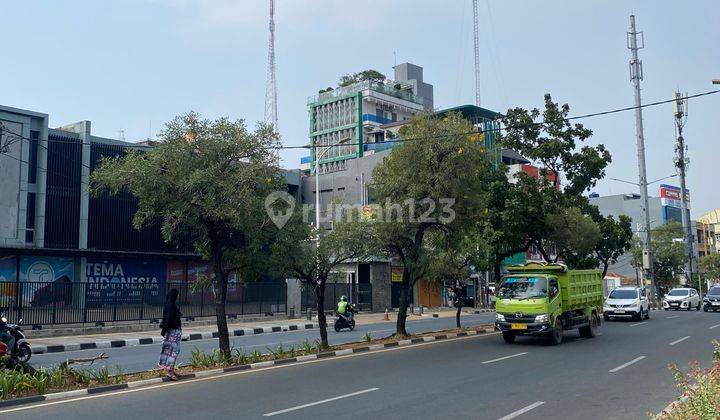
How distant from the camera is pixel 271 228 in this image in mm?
15477

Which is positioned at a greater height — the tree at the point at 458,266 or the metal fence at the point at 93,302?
the tree at the point at 458,266

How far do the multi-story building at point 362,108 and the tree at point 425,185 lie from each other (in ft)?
195

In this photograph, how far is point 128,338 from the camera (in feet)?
81.7

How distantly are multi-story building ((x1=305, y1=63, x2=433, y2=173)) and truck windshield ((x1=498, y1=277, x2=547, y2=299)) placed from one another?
60587 millimetres

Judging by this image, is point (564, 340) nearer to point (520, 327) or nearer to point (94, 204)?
point (520, 327)

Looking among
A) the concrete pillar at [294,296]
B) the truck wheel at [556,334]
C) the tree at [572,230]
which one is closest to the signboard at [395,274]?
the concrete pillar at [294,296]

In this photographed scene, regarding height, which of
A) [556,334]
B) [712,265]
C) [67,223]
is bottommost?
[556,334]

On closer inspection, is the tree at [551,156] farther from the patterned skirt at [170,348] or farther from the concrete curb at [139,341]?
the patterned skirt at [170,348]

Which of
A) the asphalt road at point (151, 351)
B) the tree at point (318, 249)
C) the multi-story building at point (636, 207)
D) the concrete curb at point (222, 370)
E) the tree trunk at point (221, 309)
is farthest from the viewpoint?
the multi-story building at point (636, 207)

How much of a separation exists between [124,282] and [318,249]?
1869cm

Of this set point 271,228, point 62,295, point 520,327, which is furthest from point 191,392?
point 62,295

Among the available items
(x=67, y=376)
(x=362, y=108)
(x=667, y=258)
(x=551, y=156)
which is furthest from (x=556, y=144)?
(x=362, y=108)

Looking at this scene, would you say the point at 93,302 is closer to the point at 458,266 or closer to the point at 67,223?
the point at 67,223

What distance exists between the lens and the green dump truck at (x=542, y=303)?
1884 centimetres
